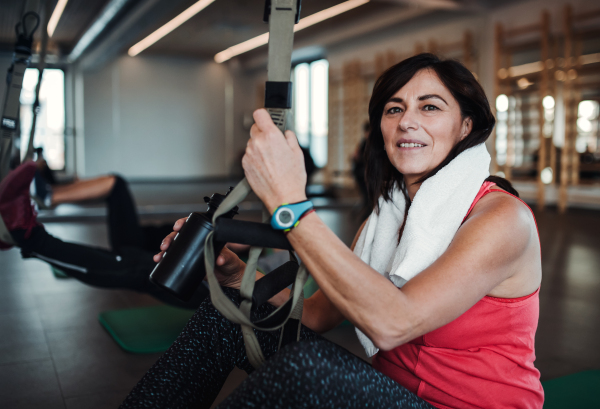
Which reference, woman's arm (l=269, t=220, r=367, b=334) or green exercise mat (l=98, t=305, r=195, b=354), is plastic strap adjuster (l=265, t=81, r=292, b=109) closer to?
woman's arm (l=269, t=220, r=367, b=334)

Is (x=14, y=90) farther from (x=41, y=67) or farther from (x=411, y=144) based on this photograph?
(x=411, y=144)

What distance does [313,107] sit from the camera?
9.35 m

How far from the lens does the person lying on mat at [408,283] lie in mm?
756

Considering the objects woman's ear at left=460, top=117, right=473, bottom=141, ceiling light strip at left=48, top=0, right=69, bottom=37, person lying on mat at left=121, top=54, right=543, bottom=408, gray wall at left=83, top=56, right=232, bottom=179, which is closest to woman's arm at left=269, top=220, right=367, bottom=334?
person lying on mat at left=121, top=54, right=543, bottom=408

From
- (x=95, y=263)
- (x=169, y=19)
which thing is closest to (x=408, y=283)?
(x=95, y=263)

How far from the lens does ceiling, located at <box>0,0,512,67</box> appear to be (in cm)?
640

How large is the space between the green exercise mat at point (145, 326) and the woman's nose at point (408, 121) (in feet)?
4.86

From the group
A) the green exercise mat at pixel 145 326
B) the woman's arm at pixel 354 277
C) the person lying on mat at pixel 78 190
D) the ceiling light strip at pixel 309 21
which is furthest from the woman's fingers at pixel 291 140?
the ceiling light strip at pixel 309 21

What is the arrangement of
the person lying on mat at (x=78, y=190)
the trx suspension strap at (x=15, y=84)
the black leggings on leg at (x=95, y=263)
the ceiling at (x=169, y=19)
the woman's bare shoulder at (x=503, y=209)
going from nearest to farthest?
1. the woman's bare shoulder at (x=503, y=209)
2. the trx suspension strap at (x=15, y=84)
3. the black leggings on leg at (x=95, y=263)
4. the person lying on mat at (x=78, y=190)
5. the ceiling at (x=169, y=19)

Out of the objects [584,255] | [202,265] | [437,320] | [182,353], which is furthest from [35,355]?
[584,255]

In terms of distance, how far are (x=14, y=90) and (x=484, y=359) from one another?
77.8 inches

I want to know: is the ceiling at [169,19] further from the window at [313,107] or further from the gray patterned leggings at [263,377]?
the gray patterned leggings at [263,377]

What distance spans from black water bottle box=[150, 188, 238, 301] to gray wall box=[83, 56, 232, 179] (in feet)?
17.3

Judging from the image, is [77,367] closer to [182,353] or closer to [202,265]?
[182,353]
